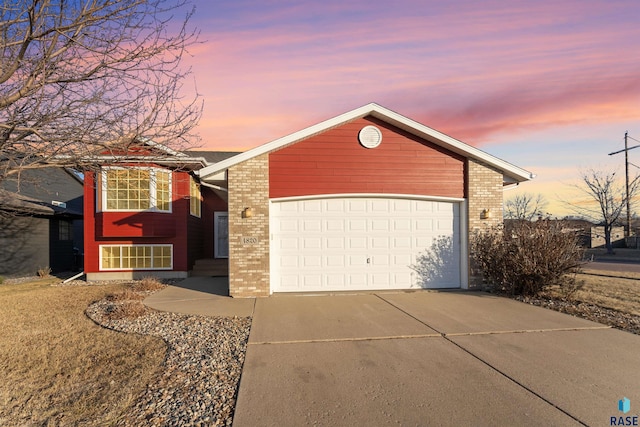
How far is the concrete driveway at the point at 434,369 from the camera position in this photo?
3.31 meters

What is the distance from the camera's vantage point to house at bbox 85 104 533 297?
8.86m

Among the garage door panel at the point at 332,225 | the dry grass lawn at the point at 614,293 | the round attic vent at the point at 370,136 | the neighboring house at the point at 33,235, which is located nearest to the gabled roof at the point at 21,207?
the neighboring house at the point at 33,235

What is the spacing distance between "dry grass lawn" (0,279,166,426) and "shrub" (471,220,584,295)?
7.65 metres

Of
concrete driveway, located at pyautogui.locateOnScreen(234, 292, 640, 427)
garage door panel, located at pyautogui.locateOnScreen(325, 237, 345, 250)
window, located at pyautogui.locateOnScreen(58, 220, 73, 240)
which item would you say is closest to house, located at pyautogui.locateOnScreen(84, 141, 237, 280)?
garage door panel, located at pyautogui.locateOnScreen(325, 237, 345, 250)

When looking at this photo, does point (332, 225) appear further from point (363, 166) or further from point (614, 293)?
point (614, 293)

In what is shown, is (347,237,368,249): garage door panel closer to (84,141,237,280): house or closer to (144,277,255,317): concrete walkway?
(144,277,255,317): concrete walkway

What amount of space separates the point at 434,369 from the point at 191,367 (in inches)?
117

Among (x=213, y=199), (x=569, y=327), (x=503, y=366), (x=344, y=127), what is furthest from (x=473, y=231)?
(x=213, y=199)

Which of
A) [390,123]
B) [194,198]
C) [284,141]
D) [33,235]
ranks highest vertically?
[390,123]

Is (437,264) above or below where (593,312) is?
above

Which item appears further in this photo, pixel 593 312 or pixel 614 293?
pixel 614 293

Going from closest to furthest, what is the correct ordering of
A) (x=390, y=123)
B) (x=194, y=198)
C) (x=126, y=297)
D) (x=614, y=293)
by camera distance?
(x=126, y=297) < (x=614, y=293) < (x=390, y=123) < (x=194, y=198)

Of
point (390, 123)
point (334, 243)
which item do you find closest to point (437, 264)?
point (334, 243)

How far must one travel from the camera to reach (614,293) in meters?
8.93
